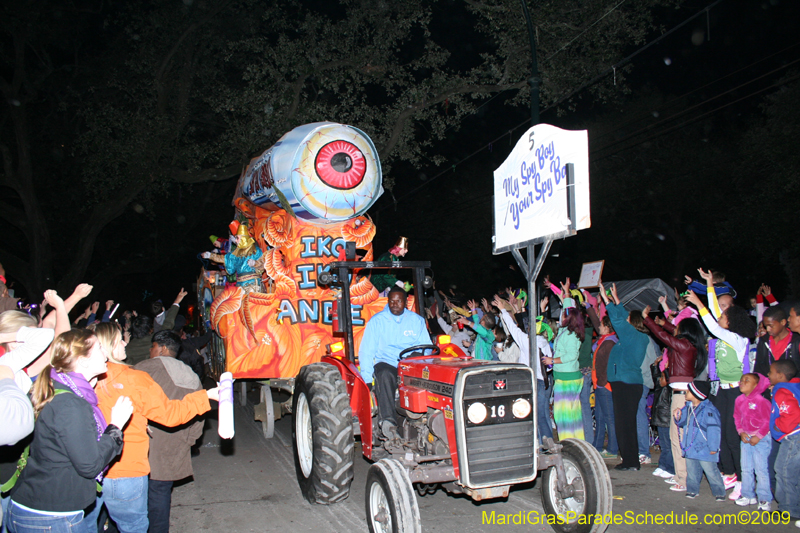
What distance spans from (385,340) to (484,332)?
243 cm

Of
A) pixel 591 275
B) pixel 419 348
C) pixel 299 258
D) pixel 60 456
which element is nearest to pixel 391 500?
pixel 419 348

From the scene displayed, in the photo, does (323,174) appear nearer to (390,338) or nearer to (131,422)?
Answer: (390,338)

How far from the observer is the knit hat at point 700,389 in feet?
18.4

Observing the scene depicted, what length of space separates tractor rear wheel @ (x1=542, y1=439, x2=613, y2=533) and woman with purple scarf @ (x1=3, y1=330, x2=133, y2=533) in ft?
10.5

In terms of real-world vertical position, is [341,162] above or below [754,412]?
above

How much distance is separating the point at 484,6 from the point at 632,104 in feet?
47.5

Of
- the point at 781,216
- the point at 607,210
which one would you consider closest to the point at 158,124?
the point at 781,216

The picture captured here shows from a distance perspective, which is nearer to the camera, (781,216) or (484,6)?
(484,6)

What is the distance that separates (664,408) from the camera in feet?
20.6

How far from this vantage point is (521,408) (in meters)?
4.39

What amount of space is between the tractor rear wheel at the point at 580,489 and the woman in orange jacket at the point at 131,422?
8.91 feet

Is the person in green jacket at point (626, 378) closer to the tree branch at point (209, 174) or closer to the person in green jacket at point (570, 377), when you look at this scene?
the person in green jacket at point (570, 377)

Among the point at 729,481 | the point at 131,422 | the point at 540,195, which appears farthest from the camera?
the point at 729,481

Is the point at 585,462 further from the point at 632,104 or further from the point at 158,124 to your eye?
the point at 632,104
